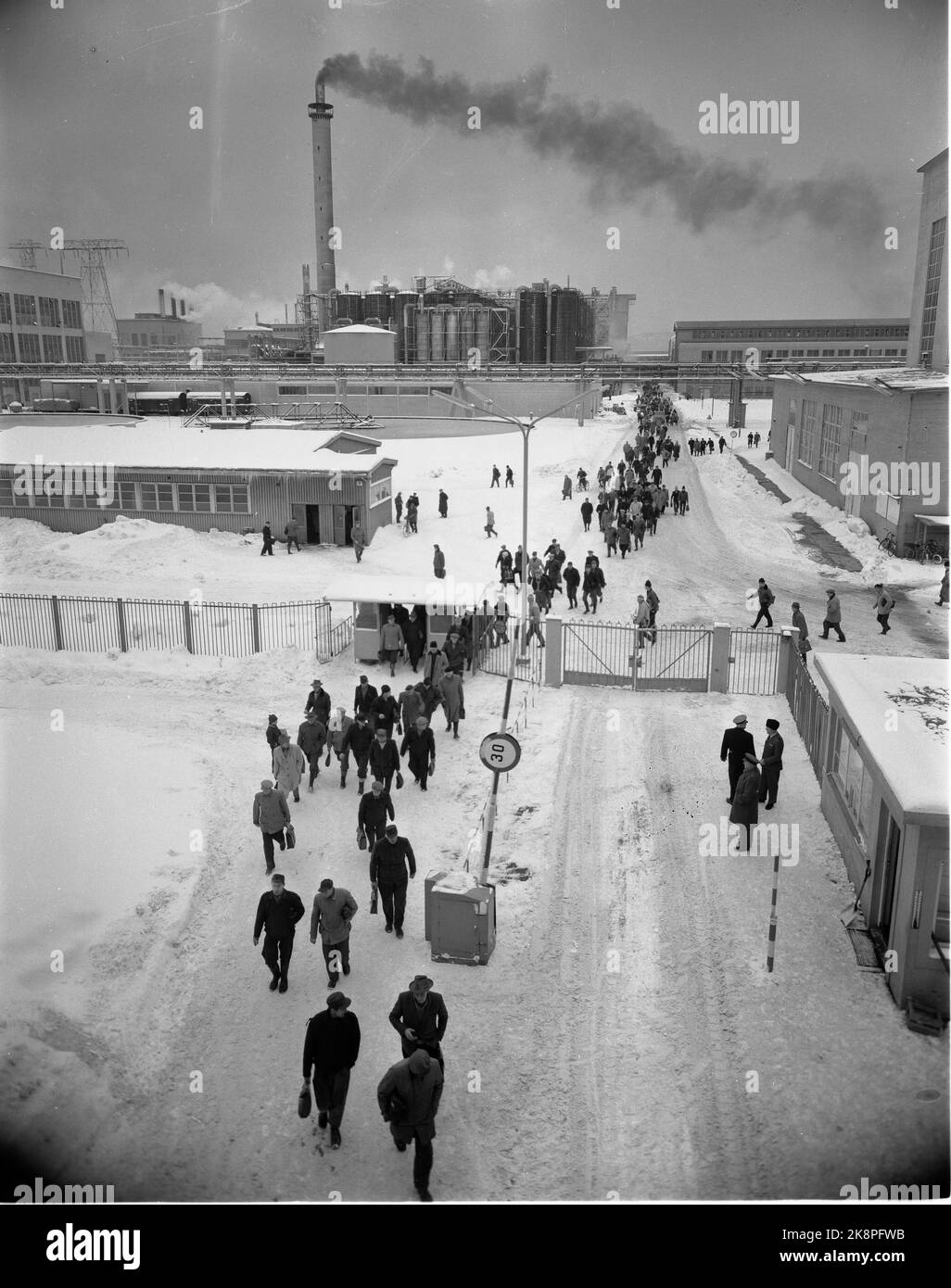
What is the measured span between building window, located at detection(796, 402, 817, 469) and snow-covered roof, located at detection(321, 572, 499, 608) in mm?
26332

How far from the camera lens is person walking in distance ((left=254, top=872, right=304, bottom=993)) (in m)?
8.56

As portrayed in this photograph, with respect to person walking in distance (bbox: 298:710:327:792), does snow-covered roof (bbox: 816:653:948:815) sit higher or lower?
higher

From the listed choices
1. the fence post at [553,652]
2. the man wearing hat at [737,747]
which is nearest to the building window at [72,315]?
the fence post at [553,652]

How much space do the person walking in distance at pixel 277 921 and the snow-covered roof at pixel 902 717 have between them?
5046mm

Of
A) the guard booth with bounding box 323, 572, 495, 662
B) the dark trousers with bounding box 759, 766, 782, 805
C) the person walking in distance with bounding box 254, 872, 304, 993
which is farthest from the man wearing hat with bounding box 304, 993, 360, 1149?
the guard booth with bounding box 323, 572, 495, 662

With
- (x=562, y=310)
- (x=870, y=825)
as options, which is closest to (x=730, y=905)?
(x=870, y=825)

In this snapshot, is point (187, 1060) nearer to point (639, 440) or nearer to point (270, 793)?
point (270, 793)

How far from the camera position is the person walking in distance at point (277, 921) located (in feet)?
28.1

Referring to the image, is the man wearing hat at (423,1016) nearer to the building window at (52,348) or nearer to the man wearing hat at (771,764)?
the man wearing hat at (771,764)

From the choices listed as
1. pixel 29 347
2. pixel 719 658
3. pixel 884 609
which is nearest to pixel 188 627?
pixel 719 658

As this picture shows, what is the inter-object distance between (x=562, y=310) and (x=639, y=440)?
70.2 m

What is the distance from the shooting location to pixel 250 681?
17.3 metres

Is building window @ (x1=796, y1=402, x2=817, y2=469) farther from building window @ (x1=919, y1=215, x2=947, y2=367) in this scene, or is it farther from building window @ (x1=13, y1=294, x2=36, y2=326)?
building window @ (x1=13, y1=294, x2=36, y2=326)

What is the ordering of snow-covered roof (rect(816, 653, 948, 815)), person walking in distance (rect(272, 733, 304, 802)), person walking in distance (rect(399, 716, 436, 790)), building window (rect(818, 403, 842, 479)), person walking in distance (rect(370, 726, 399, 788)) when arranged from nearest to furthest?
snow-covered roof (rect(816, 653, 948, 815)) < person walking in distance (rect(272, 733, 304, 802)) < person walking in distance (rect(370, 726, 399, 788)) < person walking in distance (rect(399, 716, 436, 790)) < building window (rect(818, 403, 842, 479))
